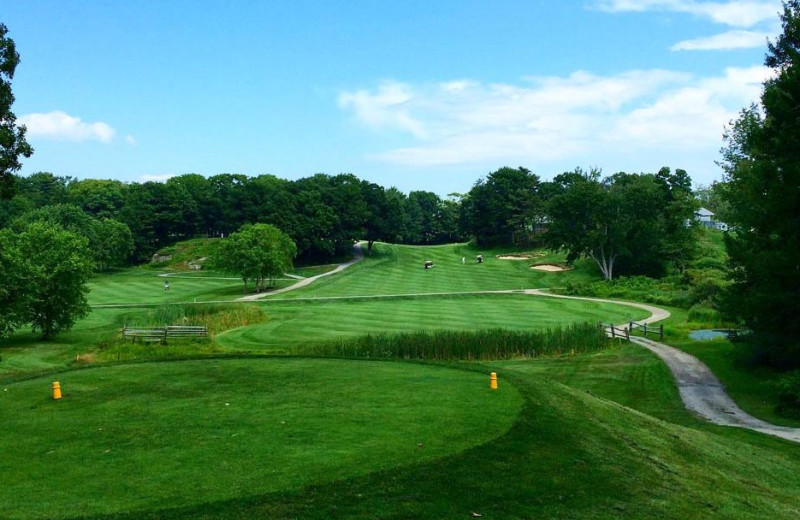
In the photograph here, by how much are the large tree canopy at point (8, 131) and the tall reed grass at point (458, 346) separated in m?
15.8

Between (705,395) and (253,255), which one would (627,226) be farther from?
(705,395)

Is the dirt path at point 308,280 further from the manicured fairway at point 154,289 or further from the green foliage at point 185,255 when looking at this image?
the green foliage at point 185,255

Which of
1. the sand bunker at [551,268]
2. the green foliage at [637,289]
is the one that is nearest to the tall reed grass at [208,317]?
the green foliage at [637,289]

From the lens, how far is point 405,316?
50.2m

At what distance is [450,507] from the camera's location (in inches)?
371

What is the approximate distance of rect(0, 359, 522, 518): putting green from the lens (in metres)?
9.82

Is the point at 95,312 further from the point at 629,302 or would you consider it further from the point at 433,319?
the point at 629,302

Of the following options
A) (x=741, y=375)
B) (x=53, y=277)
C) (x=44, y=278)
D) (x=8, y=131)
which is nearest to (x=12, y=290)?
(x=44, y=278)

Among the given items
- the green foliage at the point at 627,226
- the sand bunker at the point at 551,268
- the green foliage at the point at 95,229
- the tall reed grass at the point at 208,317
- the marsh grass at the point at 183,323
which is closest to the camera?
the marsh grass at the point at 183,323

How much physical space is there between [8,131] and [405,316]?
35028mm

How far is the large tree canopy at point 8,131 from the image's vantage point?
59.0 ft

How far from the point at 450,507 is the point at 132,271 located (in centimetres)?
10776

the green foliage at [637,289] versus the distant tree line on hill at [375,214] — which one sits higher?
the distant tree line on hill at [375,214]

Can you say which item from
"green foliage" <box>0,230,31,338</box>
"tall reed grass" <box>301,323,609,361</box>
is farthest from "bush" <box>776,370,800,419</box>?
"green foliage" <box>0,230,31,338</box>
